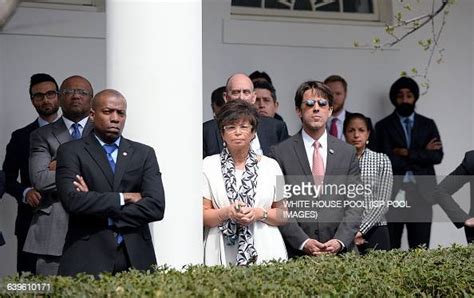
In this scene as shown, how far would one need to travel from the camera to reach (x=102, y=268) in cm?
718

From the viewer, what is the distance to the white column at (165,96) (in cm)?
776

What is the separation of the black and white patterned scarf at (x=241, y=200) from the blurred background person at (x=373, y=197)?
4.94 ft

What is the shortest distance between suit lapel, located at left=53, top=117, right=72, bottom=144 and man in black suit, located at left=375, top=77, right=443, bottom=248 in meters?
4.76

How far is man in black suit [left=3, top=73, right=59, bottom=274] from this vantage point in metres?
9.91

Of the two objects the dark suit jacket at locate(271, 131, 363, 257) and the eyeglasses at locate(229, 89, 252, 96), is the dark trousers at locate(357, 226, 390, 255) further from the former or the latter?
the eyeglasses at locate(229, 89, 252, 96)

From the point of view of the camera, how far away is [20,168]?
402 inches

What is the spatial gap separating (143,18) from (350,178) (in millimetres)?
2190

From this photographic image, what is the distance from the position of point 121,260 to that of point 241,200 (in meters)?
1.27

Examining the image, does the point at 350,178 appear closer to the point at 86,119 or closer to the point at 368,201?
the point at 368,201

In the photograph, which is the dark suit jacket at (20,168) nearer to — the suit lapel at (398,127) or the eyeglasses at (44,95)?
the eyeglasses at (44,95)

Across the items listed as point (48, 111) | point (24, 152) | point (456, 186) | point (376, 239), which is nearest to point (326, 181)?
point (376, 239)

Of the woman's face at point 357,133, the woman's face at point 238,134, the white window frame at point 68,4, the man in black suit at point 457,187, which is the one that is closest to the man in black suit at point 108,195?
the woman's face at point 238,134

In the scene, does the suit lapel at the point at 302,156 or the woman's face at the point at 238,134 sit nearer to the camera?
the woman's face at the point at 238,134

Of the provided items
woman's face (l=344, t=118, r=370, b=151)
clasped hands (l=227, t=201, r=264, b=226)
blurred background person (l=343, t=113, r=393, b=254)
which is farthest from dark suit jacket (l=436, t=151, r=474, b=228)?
clasped hands (l=227, t=201, r=264, b=226)
